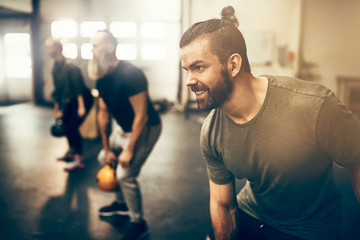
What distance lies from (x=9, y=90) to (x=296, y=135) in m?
10.4

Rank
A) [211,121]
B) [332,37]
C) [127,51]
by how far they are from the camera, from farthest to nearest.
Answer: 1. [127,51]
2. [332,37]
3. [211,121]

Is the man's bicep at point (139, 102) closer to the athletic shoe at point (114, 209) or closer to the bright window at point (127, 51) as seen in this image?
the athletic shoe at point (114, 209)

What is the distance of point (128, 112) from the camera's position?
8.29 feet

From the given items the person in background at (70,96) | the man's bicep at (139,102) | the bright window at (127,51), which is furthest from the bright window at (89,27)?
the man's bicep at (139,102)

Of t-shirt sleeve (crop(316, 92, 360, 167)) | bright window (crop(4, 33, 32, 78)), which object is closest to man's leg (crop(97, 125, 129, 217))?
t-shirt sleeve (crop(316, 92, 360, 167))

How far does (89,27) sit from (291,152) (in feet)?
29.9

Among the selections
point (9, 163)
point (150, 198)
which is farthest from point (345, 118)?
point (9, 163)

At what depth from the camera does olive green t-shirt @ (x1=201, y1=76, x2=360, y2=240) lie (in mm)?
1129

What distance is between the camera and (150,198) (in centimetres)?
331

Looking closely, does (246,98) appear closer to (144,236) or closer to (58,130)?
(144,236)

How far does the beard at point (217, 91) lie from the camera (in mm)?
1171

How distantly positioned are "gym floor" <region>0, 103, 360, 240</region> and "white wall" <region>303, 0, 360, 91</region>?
184 inches

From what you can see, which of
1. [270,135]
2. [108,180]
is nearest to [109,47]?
[108,180]

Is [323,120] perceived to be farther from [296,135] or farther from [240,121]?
[240,121]
